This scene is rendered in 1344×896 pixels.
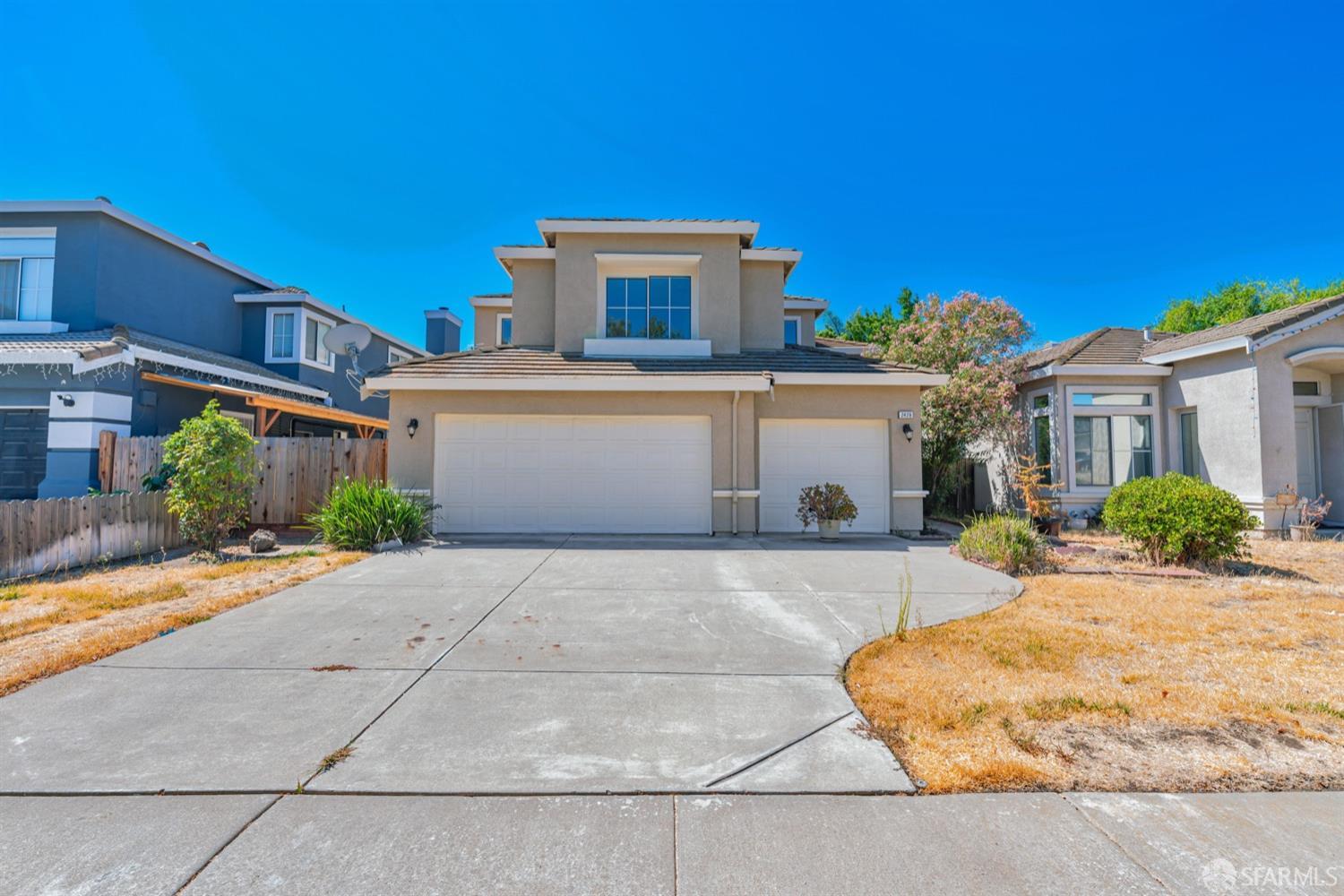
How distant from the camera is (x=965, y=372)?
1450 cm

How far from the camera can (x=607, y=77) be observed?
13.7 meters

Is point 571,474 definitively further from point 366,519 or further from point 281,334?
point 281,334

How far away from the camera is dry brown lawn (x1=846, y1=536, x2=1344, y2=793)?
3.00 m

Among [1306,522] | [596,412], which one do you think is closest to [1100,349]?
[1306,522]

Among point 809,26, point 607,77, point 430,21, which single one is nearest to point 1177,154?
point 809,26

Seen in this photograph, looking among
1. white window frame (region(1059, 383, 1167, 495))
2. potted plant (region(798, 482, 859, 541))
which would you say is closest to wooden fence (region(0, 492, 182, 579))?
potted plant (region(798, 482, 859, 541))

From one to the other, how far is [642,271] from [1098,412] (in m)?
11.1

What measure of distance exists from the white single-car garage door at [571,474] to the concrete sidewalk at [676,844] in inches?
350

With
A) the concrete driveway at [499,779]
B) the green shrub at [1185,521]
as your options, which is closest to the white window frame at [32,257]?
the concrete driveway at [499,779]

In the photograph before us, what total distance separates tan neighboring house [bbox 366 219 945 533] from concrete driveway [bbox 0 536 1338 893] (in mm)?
6125

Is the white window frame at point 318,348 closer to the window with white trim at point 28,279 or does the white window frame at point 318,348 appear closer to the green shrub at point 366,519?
the window with white trim at point 28,279

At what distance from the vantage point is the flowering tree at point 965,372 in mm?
14369

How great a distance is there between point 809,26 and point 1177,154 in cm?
1338

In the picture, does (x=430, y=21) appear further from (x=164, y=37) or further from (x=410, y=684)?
(x=410, y=684)
